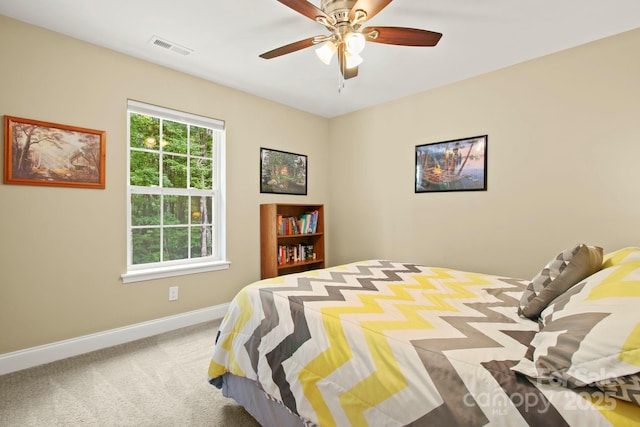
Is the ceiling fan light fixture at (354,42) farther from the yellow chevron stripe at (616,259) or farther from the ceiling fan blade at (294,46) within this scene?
the yellow chevron stripe at (616,259)

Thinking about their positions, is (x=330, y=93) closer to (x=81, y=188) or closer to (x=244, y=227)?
(x=244, y=227)

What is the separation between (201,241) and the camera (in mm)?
3270

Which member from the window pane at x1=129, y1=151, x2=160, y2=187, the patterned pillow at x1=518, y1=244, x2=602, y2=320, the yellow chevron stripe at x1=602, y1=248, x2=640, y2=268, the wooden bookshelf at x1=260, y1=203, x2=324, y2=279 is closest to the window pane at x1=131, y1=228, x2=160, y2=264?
the window pane at x1=129, y1=151, x2=160, y2=187

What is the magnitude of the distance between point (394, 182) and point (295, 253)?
1501mm

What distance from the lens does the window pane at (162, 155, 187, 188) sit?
2.99 m

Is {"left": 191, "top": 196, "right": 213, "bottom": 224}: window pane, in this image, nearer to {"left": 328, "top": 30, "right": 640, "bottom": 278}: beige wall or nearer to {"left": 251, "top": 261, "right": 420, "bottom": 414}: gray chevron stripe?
{"left": 251, "top": 261, "right": 420, "bottom": 414}: gray chevron stripe

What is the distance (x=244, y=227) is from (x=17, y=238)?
1853mm

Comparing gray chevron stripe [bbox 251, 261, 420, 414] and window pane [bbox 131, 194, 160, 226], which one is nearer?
gray chevron stripe [bbox 251, 261, 420, 414]

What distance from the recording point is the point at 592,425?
0.76 m

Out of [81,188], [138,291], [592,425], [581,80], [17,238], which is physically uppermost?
[581,80]

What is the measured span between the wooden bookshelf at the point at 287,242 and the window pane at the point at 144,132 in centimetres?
132

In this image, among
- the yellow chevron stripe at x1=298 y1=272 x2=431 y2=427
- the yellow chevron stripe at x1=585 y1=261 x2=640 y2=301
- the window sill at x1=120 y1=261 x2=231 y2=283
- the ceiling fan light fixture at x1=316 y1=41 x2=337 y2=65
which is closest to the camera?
the yellow chevron stripe at x1=585 y1=261 x2=640 y2=301

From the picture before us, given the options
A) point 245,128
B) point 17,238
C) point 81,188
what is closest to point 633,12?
point 245,128

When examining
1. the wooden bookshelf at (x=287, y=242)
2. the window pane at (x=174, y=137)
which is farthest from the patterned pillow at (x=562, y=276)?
the window pane at (x=174, y=137)
